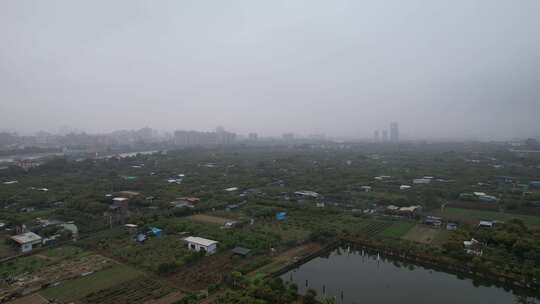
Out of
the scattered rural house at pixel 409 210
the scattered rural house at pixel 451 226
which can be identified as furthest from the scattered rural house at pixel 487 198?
the scattered rural house at pixel 451 226

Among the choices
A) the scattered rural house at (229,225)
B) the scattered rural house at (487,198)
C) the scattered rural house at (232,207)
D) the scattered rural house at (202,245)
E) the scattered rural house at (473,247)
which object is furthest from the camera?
the scattered rural house at (487,198)

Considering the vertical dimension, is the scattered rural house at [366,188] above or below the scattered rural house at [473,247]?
below

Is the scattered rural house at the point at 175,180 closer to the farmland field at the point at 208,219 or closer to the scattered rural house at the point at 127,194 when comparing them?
the scattered rural house at the point at 127,194

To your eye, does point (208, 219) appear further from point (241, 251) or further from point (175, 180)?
point (175, 180)

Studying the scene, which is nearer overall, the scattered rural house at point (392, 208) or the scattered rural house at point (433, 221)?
the scattered rural house at point (433, 221)

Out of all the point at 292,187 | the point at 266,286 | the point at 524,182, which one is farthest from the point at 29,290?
the point at 524,182

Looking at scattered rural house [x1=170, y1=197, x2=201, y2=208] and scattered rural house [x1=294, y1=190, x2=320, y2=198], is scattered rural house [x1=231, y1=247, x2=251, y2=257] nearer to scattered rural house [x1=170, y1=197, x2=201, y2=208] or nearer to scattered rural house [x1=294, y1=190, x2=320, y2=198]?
scattered rural house [x1=170, y1=197, x2=201, y2=208]

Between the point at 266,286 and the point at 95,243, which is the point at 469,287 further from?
the point at 95,243

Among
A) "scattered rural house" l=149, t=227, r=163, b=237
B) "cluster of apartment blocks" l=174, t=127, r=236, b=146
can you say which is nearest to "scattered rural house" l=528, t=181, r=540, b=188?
"scattered rural house" l=149, t=227, r=163, b=237
